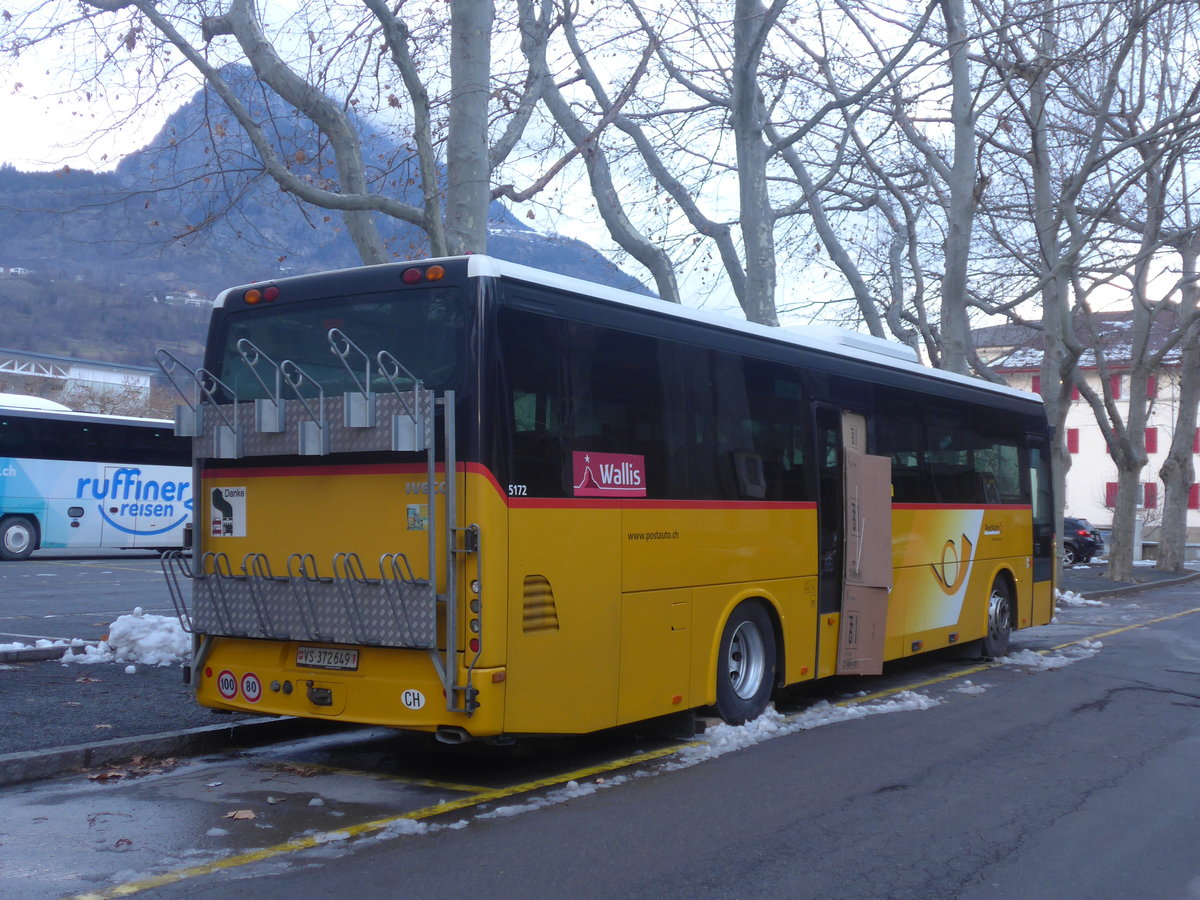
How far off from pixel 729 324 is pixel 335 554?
3.70m

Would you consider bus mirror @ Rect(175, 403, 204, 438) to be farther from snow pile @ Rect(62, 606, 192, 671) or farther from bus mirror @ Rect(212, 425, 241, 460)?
snow pile @ Rect(62, 606, 192, 671)

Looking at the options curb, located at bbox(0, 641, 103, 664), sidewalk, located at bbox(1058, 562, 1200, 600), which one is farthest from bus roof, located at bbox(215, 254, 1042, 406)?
sidewalk, located at bbox(1058, 562, 1200, 600)

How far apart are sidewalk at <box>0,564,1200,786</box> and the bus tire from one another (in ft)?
60.5

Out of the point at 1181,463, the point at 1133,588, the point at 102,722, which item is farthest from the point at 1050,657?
the point at 1181,463

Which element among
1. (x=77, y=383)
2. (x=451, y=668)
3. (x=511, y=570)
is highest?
(x=77, y=383)

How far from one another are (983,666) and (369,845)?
31.6 ft

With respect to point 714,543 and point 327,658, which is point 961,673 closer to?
point 714,543

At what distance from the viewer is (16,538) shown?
27.7m

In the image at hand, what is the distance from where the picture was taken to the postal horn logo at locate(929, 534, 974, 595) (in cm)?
1291

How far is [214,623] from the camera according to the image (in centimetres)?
801

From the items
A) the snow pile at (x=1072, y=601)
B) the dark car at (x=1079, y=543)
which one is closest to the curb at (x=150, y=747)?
the snow pile at (x=1072, y=601)

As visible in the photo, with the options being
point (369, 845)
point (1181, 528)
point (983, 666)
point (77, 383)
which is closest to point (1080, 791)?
point (369, 845)

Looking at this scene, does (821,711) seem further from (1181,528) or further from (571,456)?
(1181,528)

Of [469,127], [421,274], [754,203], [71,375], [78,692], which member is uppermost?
[71,375]
